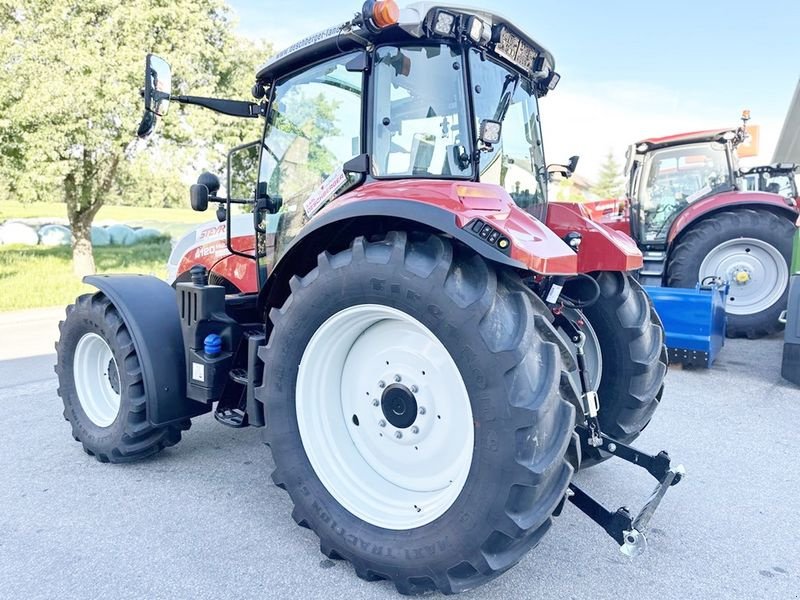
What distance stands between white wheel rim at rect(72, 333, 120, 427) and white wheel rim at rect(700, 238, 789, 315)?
6.71 m

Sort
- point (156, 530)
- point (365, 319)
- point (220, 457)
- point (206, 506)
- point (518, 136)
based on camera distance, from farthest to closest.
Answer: point (220, 457)
point (518, 136)
point (206, 506)
point (156, 530)
point (365, 319)

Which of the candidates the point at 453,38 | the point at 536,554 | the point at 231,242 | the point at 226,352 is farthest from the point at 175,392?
the point at 453,38

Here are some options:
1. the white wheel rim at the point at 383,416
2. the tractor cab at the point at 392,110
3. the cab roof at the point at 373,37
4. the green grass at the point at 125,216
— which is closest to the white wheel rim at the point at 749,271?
the tractor cab at the point at 392,110

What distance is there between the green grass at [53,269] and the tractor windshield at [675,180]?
859 centimetres

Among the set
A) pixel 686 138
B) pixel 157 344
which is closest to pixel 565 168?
pixel 157 344

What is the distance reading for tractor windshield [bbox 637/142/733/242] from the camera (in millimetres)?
7723

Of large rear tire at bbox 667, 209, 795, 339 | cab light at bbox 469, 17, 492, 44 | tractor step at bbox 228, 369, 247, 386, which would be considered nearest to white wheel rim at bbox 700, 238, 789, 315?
large rear tire at bbox 667, 209, 795, 339

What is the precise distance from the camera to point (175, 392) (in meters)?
3.08

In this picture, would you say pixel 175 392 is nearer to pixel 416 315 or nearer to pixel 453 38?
pixel 416 315

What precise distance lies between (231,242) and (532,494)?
2.44 meters

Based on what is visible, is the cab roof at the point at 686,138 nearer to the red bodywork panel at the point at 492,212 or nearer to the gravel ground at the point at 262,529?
the gravel ground at the point at 262,529

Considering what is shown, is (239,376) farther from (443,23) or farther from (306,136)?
(443,23)

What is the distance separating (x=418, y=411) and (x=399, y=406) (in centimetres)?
9

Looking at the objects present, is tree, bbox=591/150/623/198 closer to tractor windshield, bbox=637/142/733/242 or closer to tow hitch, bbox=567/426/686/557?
tractor windshield, bbox=637/142/733/242
